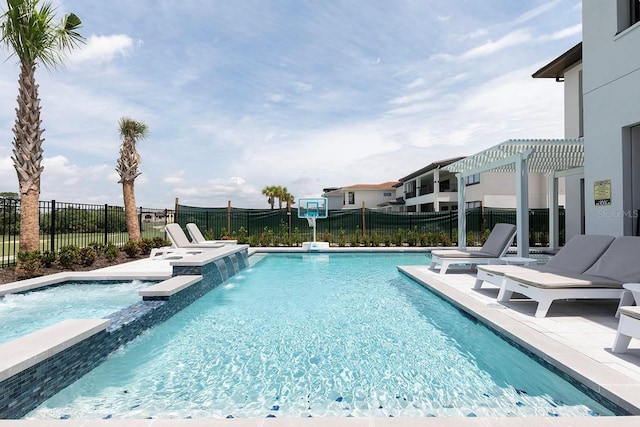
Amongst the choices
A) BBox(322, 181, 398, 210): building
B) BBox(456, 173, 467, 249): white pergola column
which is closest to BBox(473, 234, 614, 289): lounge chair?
BBox(456, 173, 467, 249): white pergola column

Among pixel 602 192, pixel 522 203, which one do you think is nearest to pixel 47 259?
pixel 522 203

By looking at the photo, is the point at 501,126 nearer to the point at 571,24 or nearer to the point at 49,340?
the point at 571,24

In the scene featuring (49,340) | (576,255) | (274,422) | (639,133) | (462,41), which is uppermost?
(462,41)

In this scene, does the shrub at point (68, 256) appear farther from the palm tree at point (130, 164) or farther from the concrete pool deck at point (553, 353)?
the concrete pool deck at point (553, 353)

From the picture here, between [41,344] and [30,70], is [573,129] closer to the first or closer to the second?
[41,344]

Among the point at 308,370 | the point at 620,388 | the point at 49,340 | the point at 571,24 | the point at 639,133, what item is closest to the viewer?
the point at 620,388

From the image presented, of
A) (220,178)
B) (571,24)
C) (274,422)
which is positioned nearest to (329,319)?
(274,422)

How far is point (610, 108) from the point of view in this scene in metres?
6.58

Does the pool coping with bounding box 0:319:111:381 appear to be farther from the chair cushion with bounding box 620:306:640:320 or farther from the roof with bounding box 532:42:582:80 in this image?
the roof with bounding box 532:42:582:80

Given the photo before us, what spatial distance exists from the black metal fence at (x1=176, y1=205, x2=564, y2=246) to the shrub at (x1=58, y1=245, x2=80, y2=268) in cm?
777

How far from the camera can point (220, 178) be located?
17781mm

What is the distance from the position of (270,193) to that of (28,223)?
115ft

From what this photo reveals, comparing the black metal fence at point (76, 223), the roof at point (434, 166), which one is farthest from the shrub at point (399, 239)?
the roof at point (434, 166)

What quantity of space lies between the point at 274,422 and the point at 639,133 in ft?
25.0
